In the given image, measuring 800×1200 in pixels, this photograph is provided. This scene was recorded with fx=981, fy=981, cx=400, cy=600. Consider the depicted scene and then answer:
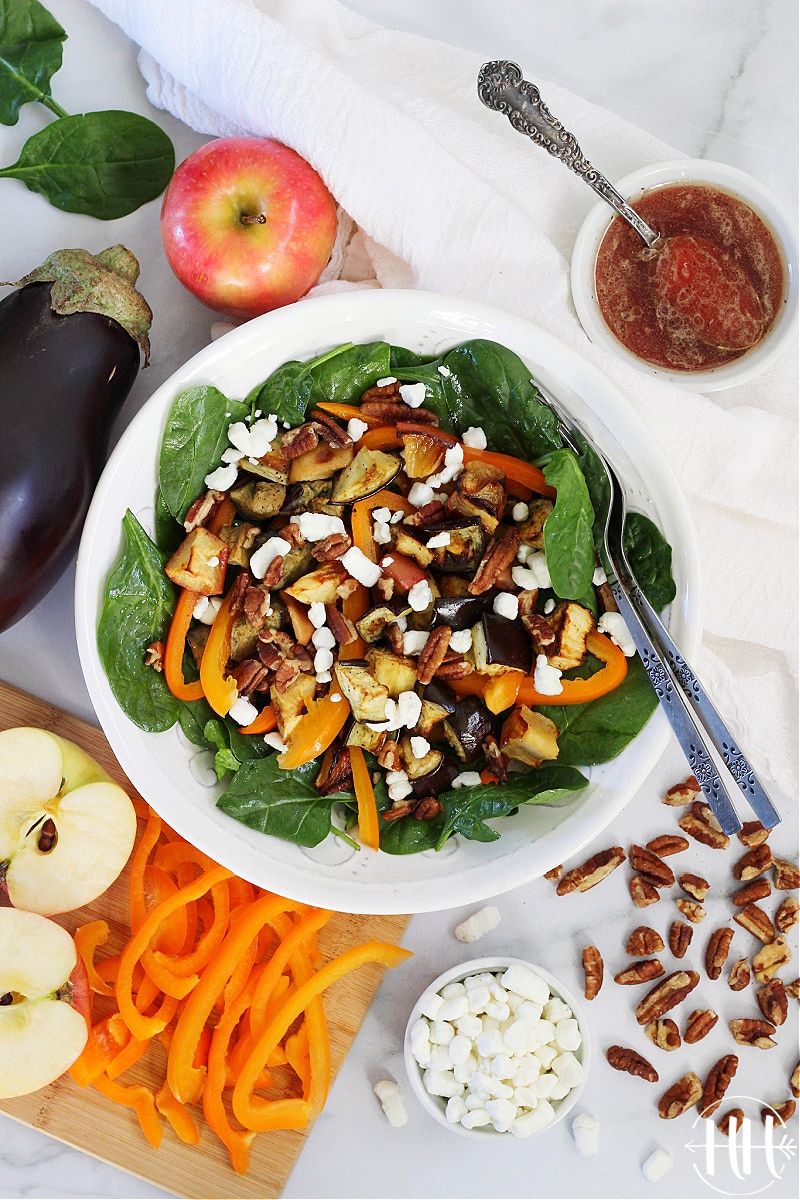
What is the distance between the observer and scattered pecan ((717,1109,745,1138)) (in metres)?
1.59

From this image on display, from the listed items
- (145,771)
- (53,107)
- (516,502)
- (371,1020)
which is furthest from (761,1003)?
(53,107)

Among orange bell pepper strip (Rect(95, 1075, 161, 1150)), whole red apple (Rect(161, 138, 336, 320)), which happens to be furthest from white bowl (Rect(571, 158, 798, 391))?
orange bell pepper strip (Rect(95, 1075, 161, 1150))

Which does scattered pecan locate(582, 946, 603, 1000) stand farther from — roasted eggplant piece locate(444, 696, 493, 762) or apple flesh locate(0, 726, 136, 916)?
apple flesh locate(0, 726, 136, 916)

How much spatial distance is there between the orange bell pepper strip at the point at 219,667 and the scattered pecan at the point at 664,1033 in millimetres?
892

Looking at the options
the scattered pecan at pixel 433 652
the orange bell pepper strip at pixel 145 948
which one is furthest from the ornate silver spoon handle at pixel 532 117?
the orange bell pepper strip at pixel 145 948

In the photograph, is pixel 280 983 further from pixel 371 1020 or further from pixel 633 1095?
pixel 633 1095

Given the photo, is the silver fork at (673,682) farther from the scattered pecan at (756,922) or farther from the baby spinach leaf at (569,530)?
the scattered pecan at (756,922)

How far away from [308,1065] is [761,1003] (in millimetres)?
742

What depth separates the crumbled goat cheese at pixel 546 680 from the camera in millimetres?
1261

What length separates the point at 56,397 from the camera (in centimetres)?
134

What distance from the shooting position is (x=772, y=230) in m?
1.47

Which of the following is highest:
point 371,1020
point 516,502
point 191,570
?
point 516,502

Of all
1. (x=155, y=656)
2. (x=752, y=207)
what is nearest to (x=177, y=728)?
(x=155, y=656)

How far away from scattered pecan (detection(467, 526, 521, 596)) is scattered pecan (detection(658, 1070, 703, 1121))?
91cm
